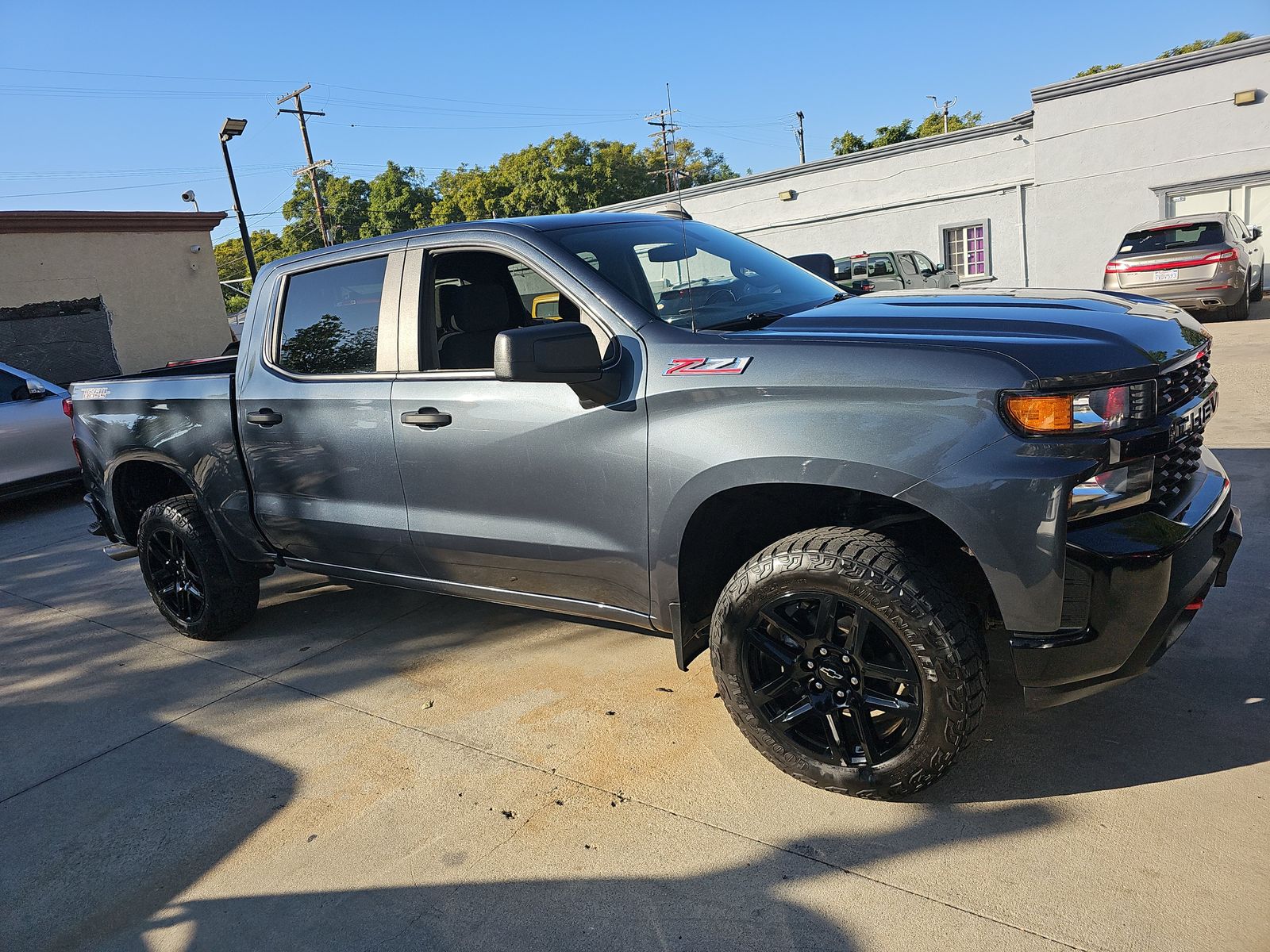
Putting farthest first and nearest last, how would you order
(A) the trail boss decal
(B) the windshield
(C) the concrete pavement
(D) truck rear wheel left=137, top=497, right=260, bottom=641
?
1. (D) truck rear wheel left=137, top=497, right=260, bottom=641
2. (B) the windshield
3. (A) the trail boss decal
4. (C) the concrete pavement

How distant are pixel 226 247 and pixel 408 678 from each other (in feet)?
315

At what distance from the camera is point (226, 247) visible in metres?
88.8

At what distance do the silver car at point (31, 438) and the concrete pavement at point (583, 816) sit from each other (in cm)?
536

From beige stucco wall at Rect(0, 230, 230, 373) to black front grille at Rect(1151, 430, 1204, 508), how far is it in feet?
61.2

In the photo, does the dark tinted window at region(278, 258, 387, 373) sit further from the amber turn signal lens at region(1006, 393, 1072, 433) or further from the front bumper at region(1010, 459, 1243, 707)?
the front bumper at region(1010, 459, 1243, 707)

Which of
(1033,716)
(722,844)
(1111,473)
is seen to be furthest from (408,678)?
(1111,473)

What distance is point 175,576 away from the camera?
4.79 meters

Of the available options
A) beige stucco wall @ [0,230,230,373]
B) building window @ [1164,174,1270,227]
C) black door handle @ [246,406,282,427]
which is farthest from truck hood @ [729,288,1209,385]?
beige stucco wall @ [0,230,230,373]

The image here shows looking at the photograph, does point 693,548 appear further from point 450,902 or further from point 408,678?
point 408,678

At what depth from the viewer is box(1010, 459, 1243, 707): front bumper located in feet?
7.64

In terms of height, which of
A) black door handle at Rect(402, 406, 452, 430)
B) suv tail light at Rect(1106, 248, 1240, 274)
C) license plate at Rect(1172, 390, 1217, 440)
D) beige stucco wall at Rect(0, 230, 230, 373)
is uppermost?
beige stucco wall at Rect(0, 230, 230, 373)

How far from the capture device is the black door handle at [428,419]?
337cm

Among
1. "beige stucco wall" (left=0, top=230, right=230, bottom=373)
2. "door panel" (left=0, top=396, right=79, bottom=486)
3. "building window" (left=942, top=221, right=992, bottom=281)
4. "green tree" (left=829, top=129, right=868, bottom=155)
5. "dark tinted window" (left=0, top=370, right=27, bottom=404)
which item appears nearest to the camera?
"door panel" (left=0, top=396, right=79, bottom=486)

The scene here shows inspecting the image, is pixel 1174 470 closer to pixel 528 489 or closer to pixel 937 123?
pixel 528 489
